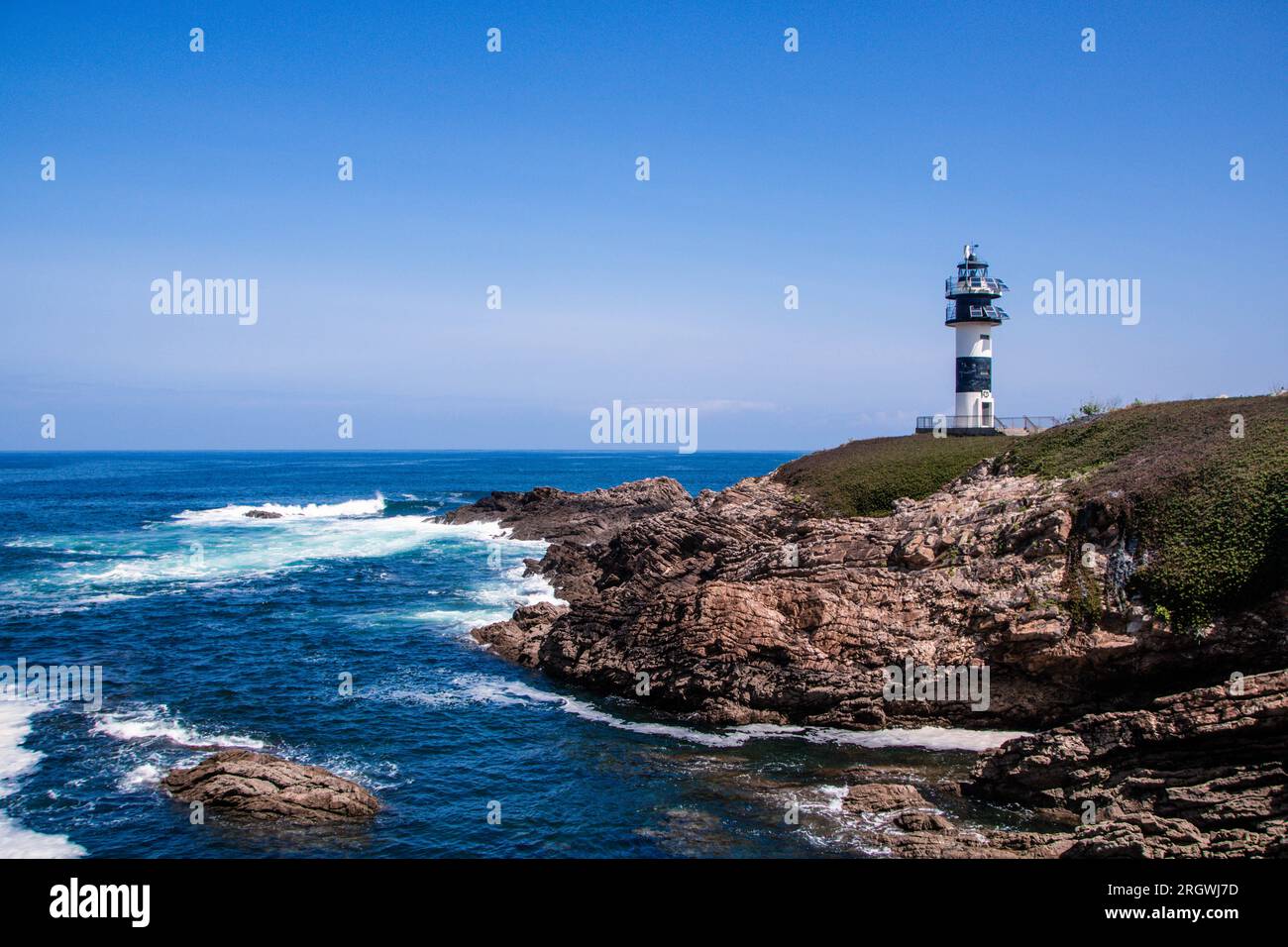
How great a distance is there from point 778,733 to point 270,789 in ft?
43.8

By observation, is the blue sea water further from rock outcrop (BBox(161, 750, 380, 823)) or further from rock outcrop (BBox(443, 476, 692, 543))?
rock outcrop (BBox(443, 476, 692, 543))

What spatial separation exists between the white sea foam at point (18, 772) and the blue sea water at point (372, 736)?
0.25 ft

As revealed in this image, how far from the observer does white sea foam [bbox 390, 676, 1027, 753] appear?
23547 mm

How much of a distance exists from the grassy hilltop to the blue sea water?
7570 millimetres

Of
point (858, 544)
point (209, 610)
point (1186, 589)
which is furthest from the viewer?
point (209, 610)

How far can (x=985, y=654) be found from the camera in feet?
80.9

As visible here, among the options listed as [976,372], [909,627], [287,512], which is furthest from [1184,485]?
[287,512]

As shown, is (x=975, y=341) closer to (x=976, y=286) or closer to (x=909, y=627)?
(x=976, y=286)

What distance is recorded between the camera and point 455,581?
4875cm

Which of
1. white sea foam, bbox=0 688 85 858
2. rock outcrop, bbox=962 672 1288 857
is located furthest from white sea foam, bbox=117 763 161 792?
rock outcrop, bbox=962 672 1288 857
